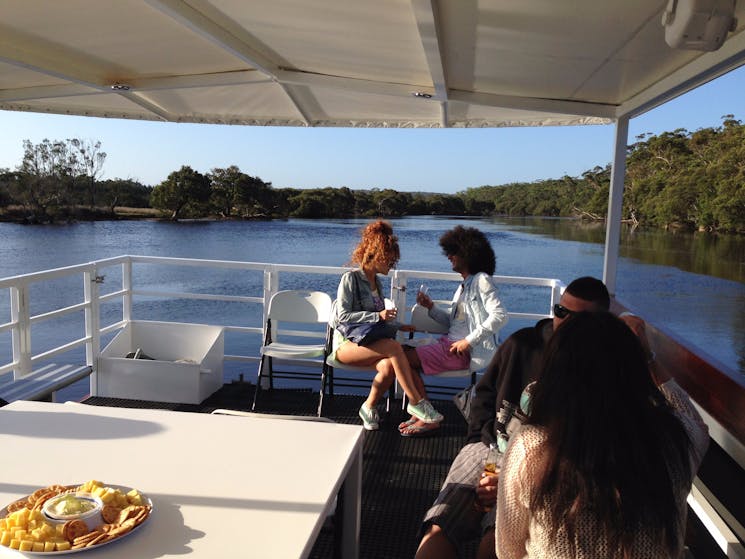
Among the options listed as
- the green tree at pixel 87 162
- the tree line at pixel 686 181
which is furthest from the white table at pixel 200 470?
the green tree at pixel 87 162

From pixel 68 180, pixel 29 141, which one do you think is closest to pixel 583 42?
pixel 68 180

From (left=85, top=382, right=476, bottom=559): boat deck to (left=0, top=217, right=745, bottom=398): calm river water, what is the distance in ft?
3.65

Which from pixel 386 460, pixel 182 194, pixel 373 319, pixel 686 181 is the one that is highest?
pixel 182 194

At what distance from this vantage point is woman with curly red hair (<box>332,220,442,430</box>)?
3.37m

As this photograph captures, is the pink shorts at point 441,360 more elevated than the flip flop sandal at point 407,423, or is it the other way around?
the pink shorts at point 441,360

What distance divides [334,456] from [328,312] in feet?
7.64

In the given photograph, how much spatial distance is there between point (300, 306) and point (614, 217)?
6.91 ft

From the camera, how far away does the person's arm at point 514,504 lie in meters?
1.13

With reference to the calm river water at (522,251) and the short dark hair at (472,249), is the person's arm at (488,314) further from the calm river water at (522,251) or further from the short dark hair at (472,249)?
the calm river water at (522,251)

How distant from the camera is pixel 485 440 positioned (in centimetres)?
205

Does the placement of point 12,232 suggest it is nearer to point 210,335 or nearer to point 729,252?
point 210,335

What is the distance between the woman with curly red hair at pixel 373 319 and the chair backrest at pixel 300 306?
1.64ft

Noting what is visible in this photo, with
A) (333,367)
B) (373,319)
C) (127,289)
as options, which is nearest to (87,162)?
(127,289)

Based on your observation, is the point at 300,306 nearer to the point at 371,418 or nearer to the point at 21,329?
the point at 371,418
